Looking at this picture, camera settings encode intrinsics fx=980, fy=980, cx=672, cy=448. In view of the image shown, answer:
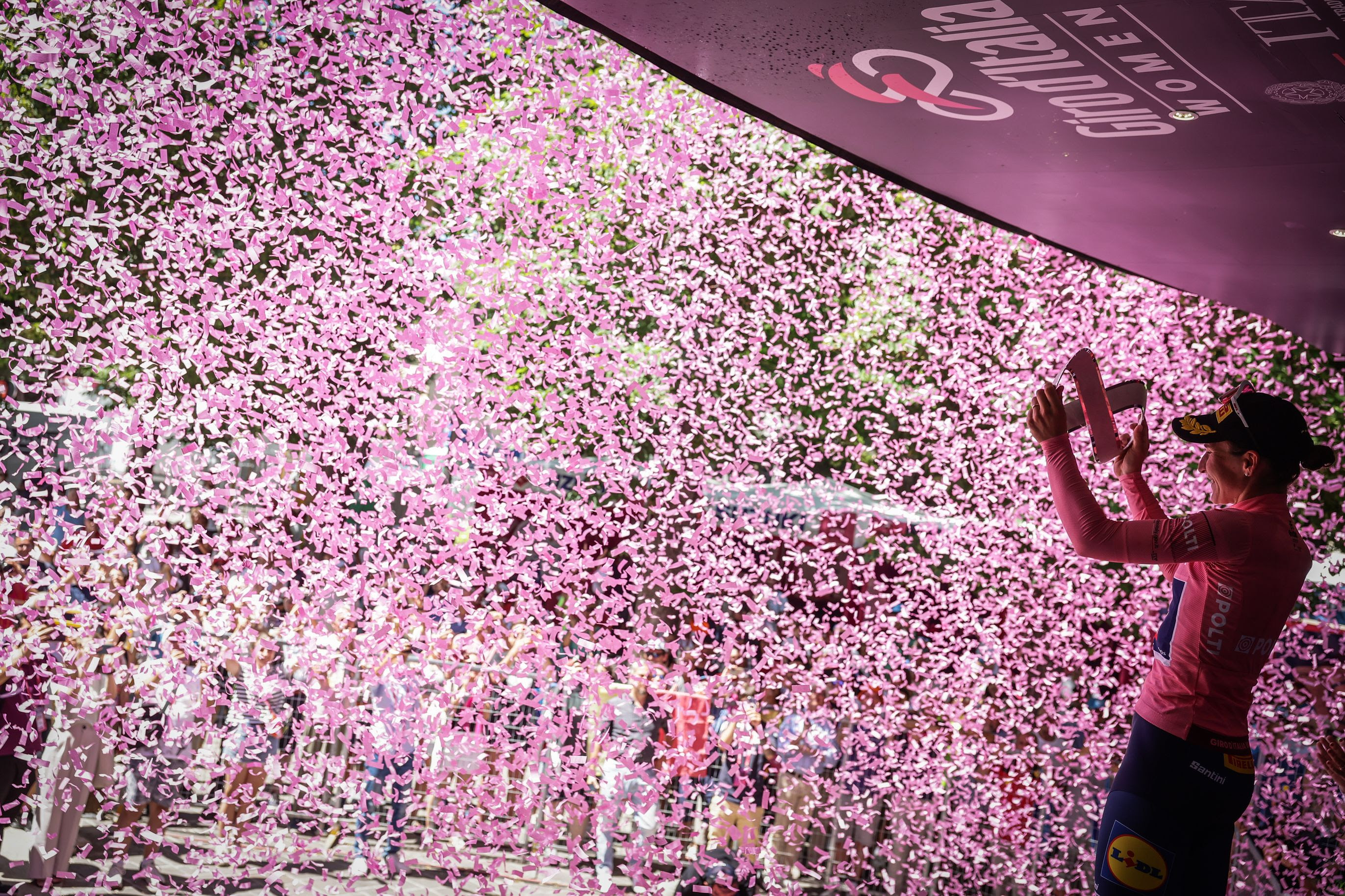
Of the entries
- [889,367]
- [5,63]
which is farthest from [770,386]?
[5,63]

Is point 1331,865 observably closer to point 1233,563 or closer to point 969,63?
point 1233,563

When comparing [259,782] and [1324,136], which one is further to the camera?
[259,782]

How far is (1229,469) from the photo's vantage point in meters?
2.41

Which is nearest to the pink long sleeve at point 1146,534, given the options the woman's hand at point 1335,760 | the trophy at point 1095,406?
the trophy at point 1095,406

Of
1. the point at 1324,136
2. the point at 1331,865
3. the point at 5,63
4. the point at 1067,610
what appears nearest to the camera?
the point at 1324,136

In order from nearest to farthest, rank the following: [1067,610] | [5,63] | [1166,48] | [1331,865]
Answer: [1166,48] → [5,63] → [1067,610] → [1331,865]

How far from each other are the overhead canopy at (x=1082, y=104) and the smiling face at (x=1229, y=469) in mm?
748

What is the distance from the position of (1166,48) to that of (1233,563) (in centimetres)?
117

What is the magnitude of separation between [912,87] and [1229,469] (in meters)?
1.27

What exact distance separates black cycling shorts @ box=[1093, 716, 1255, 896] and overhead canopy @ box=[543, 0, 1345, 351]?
1.46 meters

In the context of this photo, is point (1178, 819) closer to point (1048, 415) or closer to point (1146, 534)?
point (1146, 534)

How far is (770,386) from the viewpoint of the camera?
3.84 meters

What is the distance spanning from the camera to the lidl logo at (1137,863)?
2.25 m

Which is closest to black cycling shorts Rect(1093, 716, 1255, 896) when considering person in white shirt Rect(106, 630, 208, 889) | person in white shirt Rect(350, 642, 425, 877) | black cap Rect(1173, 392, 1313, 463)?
black cap Rect(1173, 392, 1313, 463)
